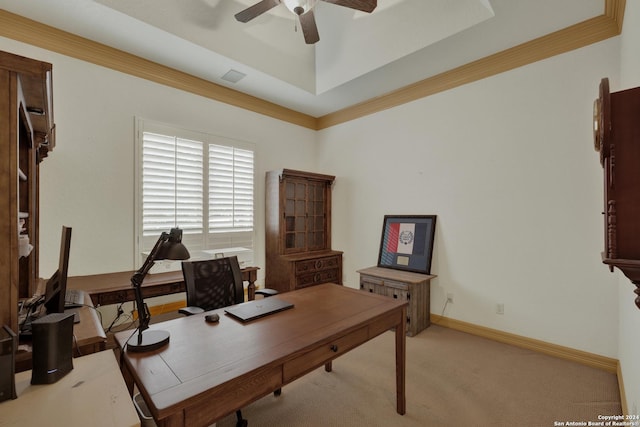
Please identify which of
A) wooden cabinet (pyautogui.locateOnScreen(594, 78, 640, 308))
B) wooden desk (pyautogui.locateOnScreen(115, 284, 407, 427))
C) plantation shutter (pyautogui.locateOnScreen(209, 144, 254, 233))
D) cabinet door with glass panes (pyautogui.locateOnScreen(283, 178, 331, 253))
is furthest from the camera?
cabinet door with glass panes (pyautogui.locateOnScreen(283, 178, 331, 253))

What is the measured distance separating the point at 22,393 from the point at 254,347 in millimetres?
816

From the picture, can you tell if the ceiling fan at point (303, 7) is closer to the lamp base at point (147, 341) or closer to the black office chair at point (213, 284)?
the black office chair at point (213, 284)

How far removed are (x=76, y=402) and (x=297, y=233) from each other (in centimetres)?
344

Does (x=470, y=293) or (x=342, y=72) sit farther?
(x=342, y=72)

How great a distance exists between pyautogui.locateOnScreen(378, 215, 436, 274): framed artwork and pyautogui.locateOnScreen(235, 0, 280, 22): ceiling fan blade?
8.96 ft

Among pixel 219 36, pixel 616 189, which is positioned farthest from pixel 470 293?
pixel 219 36

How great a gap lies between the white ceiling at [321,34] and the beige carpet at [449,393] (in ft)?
10.0

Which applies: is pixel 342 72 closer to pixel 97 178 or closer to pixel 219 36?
pixel 219 36

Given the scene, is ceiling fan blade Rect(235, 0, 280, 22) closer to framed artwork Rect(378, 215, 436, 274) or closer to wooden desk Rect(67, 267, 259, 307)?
wooden desk Rect(67, 267, 259, 307)

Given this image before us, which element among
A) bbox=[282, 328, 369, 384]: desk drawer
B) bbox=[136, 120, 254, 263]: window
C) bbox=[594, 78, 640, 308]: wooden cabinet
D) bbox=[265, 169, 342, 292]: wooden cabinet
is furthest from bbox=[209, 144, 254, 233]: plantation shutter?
bbox=[594, 78, 640, 308]: wooden cabinet

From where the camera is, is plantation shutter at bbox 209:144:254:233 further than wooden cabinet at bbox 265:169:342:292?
No

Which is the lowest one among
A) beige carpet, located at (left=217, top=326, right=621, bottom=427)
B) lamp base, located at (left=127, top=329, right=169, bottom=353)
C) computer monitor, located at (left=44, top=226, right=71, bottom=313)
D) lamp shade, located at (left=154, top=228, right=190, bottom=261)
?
beige carpet, located at (left=217, top=326, right=621, bottom=427)

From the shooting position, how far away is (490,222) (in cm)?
315

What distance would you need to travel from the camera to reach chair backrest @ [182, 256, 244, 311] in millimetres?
2332
